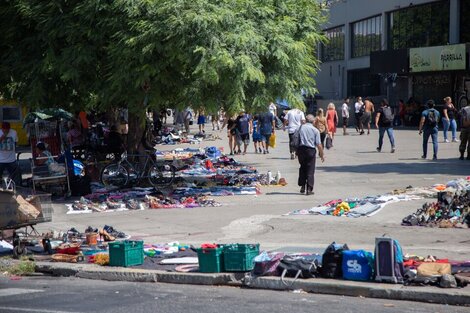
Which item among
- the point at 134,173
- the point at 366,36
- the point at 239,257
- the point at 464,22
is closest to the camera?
the point at 239,257

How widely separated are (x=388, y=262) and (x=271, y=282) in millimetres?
1503

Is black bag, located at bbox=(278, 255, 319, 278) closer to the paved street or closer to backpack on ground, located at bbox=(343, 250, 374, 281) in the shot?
backpack on ground, located at bbox=(343, 250, 374, 281)

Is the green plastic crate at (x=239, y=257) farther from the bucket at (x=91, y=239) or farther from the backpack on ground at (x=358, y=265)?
the bucket at (x=91, y=239)

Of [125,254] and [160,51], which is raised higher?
[160,51]

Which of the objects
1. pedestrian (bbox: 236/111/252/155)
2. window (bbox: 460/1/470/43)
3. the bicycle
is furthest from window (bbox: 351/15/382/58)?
the bicycle

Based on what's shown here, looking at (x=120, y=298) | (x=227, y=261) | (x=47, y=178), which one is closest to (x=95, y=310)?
(x=120, y=298)

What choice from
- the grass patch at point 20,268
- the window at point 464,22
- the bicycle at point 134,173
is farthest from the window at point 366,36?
the grass patch at point 20,268

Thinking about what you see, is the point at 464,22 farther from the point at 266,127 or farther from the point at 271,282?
the point at 271,282

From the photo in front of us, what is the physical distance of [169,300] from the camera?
9852mm

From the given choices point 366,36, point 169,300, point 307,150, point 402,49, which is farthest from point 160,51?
point 366,36

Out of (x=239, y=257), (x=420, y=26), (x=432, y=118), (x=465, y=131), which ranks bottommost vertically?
(x=239, y=257)

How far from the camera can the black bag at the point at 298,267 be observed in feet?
34.4

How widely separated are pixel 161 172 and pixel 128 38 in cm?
515

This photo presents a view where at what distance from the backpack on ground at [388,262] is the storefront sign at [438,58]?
37488 millimetres
